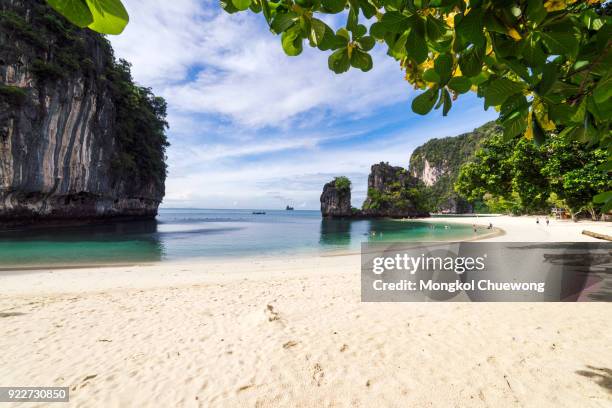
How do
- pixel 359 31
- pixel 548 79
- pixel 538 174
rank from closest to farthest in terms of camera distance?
pixel 548 79 → pixel 359 31 → pixel 538 174

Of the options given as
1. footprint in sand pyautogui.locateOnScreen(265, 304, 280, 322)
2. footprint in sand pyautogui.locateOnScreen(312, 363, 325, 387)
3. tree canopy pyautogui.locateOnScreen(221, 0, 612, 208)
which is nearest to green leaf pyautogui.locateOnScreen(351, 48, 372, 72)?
tree canopy pyautogui.locateOnScreen(221, 0, 612, 208)

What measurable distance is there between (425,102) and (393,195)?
7912 centimetres

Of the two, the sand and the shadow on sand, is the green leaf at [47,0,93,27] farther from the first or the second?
the shadow on sand

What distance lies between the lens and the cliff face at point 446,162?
4107 inches

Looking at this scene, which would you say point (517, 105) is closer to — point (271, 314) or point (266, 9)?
point (266, 9)

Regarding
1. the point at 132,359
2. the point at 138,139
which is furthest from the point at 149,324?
the point at 138,139

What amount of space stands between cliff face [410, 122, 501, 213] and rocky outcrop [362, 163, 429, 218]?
96.0ft

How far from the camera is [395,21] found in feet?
3.10

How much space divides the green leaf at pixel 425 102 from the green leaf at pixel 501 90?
215 millimetres

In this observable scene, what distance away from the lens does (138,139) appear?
1492 inches

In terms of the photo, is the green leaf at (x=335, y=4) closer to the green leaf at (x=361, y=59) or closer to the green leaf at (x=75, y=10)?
the green leaf at (x=361, y=59)

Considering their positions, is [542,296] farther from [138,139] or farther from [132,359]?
[138,139]

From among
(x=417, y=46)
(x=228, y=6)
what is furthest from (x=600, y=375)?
(x=228, y=6)

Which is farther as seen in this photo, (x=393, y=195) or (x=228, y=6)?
(x=393, y=195)
